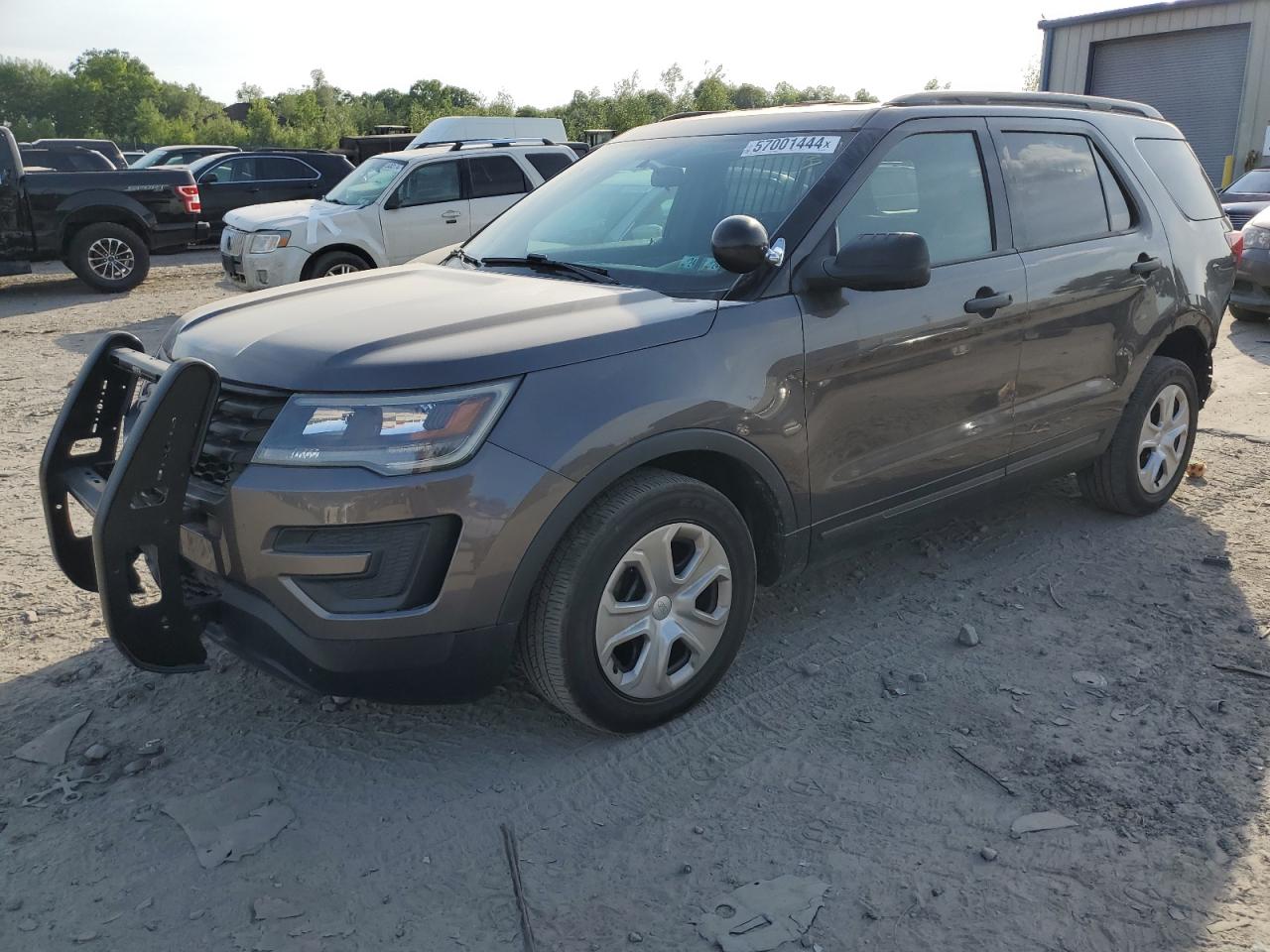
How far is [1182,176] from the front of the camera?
197 inches

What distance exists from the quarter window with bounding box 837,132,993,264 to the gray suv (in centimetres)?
1

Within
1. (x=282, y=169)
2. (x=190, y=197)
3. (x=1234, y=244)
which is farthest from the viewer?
(x=282, y=169)

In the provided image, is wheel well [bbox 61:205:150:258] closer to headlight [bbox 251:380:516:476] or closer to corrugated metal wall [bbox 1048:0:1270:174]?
headlight [bbox 251:380:516:476]

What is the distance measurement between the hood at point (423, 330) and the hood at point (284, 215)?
7.73 metres

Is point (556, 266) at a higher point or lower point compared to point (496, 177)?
lower

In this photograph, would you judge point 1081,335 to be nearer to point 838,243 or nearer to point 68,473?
point 838,243

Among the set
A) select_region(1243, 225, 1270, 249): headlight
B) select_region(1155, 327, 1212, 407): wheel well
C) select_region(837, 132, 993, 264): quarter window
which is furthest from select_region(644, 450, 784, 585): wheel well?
select_region(1243, 225, 1270, 249): headlight

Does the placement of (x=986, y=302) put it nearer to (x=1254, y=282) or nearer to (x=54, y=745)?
(x=54, y=745)

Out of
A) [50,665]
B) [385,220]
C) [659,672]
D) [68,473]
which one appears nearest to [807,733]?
[659,672]

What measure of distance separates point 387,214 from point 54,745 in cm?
861

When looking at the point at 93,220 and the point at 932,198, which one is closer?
the point at 932,198

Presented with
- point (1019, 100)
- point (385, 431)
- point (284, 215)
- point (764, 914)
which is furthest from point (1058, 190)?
point (284, 215)

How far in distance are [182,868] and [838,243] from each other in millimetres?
2580

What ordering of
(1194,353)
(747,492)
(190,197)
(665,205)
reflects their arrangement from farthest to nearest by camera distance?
(190,197)
(1194,353)
(665,205)
(747,492)
